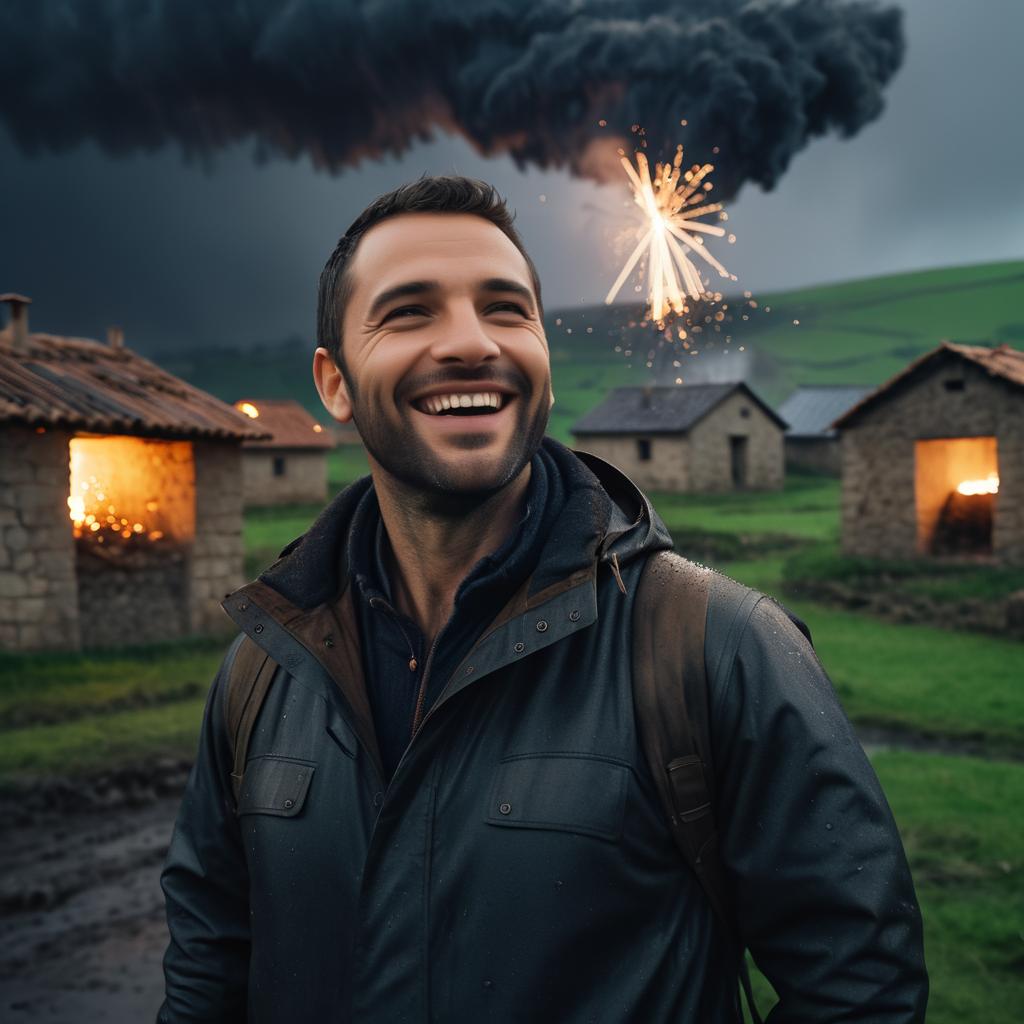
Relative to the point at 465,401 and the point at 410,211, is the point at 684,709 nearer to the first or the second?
the point at 465,401

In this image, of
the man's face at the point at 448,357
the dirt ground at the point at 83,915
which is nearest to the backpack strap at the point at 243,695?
the man's face at the point at 448,357

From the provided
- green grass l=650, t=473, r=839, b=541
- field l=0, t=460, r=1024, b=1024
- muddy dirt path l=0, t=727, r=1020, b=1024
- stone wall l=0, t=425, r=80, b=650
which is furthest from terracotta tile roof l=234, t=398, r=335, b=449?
muddy dirt path l=0, t=727, r=1020, b=1024

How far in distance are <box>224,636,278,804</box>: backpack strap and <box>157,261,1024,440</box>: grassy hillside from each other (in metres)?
49.2

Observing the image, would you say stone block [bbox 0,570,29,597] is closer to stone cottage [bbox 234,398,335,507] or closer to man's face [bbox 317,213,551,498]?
man's face [bbox 317,213,551,498]

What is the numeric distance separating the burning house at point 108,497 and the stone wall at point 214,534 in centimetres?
2

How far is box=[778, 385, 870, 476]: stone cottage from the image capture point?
30094mm

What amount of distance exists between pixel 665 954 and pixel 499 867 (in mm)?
274

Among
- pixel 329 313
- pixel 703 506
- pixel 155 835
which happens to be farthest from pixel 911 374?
pixel 329 313

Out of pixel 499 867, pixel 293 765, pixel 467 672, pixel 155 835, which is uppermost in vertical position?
pixel 467 672

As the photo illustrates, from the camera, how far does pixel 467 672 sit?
1562mm

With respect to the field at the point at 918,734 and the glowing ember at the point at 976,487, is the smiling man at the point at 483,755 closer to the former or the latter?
the field at the point at 918,734

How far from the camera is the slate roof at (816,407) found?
30453mm

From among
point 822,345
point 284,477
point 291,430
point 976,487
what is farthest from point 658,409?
point 822,345

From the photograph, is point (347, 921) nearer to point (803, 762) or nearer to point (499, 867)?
point (499, 867)
